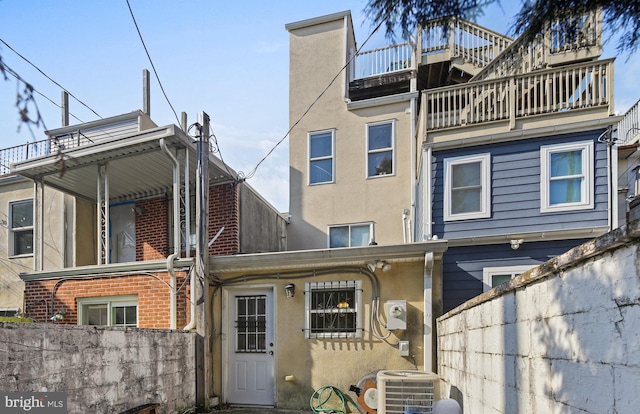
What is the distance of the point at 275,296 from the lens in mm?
7074

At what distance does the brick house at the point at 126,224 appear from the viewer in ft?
24.0

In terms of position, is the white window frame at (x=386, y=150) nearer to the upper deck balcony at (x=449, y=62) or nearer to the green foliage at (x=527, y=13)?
the upper deck balcony at (x=449, y=62)

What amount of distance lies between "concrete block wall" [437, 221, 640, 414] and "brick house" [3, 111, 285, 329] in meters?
5.38

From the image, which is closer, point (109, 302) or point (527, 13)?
point (527, 13)

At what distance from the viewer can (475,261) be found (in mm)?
7434

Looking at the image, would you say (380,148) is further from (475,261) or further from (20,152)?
(20,152)

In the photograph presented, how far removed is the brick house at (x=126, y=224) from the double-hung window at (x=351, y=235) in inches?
56.7

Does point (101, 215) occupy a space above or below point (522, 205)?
below

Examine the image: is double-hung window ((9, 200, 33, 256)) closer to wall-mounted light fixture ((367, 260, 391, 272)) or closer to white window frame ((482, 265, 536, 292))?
wall-mounted light fixture ((367, 260, 391, 272))

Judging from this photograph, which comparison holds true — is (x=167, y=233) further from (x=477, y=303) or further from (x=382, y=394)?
(x=477, y=303)

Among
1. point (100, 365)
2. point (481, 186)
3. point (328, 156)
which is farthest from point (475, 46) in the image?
point (100, 365)

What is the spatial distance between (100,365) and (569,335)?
4.91 m

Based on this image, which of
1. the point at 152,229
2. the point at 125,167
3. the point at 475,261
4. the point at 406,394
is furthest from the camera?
the point at 152,229

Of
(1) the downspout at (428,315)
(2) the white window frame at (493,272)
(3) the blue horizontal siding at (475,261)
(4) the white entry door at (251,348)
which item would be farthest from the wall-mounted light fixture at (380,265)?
(2) the white window frame at (493,272)
